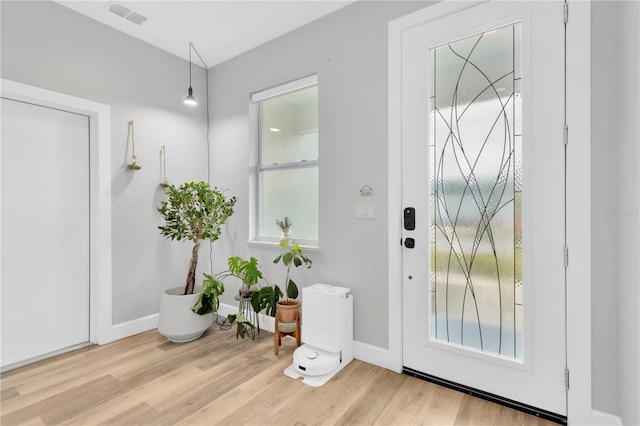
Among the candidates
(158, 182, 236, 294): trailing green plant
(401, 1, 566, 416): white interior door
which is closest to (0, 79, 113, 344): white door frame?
(158, 182, 236, 294): trailing green plant

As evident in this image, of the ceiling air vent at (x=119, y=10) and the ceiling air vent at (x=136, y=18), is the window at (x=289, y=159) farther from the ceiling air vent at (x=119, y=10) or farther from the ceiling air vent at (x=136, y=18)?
the ceiling air vent at (x=119, y=10)

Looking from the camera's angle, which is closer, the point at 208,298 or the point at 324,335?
the point at 324,335

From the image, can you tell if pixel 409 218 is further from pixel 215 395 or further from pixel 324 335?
pixel 215 395

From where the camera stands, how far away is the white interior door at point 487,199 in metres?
1.64

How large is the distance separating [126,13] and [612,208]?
3.46 meters

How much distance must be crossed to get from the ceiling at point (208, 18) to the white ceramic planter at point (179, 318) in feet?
7.45

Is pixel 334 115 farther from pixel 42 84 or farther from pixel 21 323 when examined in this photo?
pixel 21 323

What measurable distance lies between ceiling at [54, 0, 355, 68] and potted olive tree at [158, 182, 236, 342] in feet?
4.38

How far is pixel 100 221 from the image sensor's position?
2584mm

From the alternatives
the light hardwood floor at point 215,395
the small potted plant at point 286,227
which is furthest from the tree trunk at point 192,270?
the small potted plant at point 286,227

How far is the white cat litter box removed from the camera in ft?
6.76

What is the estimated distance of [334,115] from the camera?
7.91 feet

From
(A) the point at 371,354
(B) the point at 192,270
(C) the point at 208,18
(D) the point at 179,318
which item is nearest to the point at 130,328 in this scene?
(D) the point at 179,318

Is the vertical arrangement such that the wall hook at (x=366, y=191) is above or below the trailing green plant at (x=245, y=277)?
above
